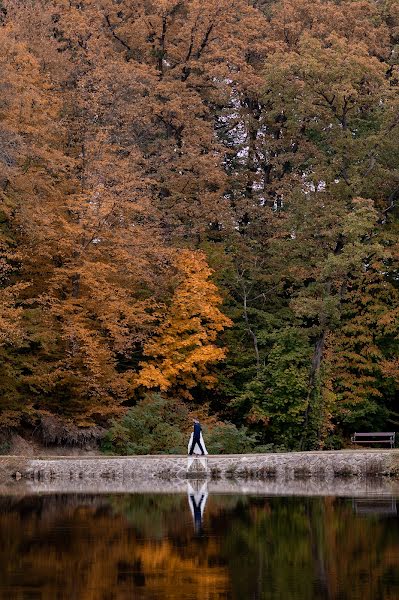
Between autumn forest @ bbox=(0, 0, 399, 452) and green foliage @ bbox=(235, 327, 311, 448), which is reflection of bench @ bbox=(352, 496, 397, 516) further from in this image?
green foliage @ bbox=(235, 327, 311, 448)

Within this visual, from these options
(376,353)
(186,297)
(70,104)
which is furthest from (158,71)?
(376,353)

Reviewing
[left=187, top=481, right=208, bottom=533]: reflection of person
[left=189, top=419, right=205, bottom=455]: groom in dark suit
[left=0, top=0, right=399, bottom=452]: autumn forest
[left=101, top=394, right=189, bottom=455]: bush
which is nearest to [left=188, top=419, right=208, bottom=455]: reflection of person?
[left=189, top=419, right=205, bottom=455]: groom in dark suit

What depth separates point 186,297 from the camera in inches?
1731

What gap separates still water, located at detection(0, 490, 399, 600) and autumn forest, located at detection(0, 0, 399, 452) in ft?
47.7

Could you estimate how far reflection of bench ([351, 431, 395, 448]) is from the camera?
138 ft

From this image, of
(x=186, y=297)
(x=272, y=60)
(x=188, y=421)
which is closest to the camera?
(x=188, y=421)

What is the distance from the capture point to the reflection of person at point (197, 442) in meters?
32.1

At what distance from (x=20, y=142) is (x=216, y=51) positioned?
581 inches

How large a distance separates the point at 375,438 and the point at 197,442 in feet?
48.0

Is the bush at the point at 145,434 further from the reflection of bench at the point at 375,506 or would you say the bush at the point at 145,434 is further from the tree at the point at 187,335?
the reflection of bench at the point at 375,506

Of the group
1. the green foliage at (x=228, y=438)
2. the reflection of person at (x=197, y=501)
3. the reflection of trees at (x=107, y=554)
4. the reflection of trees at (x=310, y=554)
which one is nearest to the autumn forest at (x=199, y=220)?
the green foliage at (x=228, y=438)

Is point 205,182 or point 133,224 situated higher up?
point 205,182

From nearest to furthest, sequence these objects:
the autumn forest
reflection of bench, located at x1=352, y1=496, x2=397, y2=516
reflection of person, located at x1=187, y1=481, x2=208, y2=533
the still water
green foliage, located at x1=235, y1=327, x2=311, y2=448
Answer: the still water, reflection of person, located at x1=187, y1=481, x2=208, y2=533, reflection of bench, located at x1=352, y1=496, x2=397, y2=516, the autumn forest, green foliage, located at x1=235, y1=327, x2=311, y2=448

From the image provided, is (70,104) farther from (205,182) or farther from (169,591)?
(169,591)
